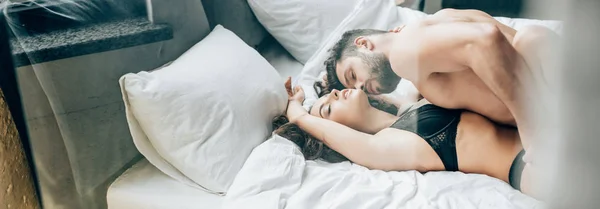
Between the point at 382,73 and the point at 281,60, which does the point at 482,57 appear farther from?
the point at 281,60

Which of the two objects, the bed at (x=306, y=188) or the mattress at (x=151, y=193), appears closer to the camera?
the bed at (x=306, y=188)

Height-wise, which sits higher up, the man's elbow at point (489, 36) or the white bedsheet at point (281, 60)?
the man's elbow at point (489, 36)

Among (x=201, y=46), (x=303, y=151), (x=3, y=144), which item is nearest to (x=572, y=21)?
(x=303, y=151)

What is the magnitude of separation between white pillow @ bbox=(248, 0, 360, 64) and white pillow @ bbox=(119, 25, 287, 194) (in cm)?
12

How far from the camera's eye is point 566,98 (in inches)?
13.8

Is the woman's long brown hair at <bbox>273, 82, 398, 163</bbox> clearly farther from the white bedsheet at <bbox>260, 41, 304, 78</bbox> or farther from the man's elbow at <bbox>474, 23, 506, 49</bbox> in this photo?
the man's elbow at <bbox>474, 23, 506, 49</bbox>

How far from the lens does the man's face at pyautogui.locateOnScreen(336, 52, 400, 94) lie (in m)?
0.89

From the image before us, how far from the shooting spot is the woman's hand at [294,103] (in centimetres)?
103

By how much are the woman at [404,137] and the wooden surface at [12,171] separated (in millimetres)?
499

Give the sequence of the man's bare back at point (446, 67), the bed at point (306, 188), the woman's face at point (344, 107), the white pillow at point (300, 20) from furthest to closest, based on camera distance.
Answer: the white pillow at point (300, 20)
the woman's face at point (344, 107)
the bed at point (306, 188)
the man's bare back at point (446, 67)

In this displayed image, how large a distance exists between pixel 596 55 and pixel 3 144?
3.41ft

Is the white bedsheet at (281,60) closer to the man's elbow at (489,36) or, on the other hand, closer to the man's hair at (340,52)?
the man's hair at (340,52)

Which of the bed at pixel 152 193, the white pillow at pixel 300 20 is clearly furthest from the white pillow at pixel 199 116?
the white pillow at pixel 300 20

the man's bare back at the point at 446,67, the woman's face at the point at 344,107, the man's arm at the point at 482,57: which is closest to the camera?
the man's arm at the point at 482,57
